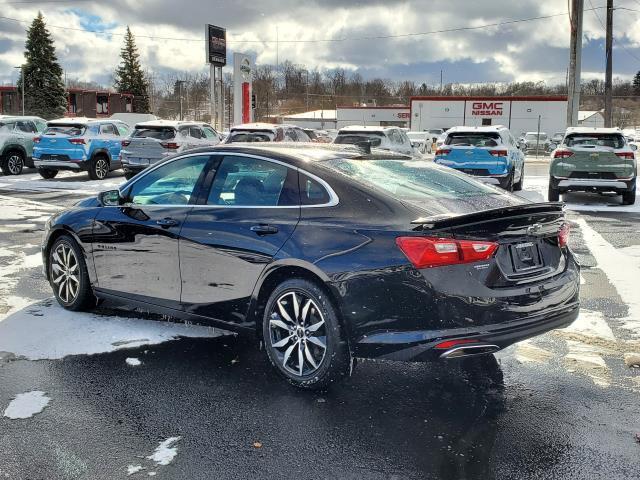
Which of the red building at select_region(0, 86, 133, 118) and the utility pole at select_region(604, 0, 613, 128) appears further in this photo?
the red building at select_region(0, 86, 133, 118)

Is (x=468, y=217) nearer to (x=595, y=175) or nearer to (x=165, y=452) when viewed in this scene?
(x=165, y=452)

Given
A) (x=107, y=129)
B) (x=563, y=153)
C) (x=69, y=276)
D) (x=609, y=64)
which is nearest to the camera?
(x=69, y=276)

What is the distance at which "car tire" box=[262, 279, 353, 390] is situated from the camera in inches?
158

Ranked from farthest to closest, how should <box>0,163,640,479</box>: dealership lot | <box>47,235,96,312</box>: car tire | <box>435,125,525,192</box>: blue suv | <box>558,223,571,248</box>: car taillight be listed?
1. <box>435,125,525,192</box>: blue suv
2. <box>47,235,96,312</box>: car tire
3. <box>558,223,571,248</box>: car taillight
4. <box>0,163,640,479</box>: dealership lot

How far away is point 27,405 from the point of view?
3980 millimetres

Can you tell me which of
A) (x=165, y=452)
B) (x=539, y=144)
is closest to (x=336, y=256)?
(x=165, y=452)

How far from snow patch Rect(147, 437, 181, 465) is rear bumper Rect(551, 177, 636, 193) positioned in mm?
12584

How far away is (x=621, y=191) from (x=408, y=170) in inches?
430

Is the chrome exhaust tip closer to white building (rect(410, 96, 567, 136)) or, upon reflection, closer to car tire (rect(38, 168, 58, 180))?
car tire (rect(38, 168, 58, 180))

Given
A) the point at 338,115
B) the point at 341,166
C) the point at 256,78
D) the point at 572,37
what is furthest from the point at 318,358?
the point at 256,78


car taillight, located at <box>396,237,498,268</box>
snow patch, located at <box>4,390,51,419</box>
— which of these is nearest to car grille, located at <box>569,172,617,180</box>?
car taillight, located at <box>396,237,498,268</box>

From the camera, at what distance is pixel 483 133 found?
15.4 meters

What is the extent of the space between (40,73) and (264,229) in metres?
64.2

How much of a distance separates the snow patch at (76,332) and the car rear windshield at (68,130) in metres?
14.7
